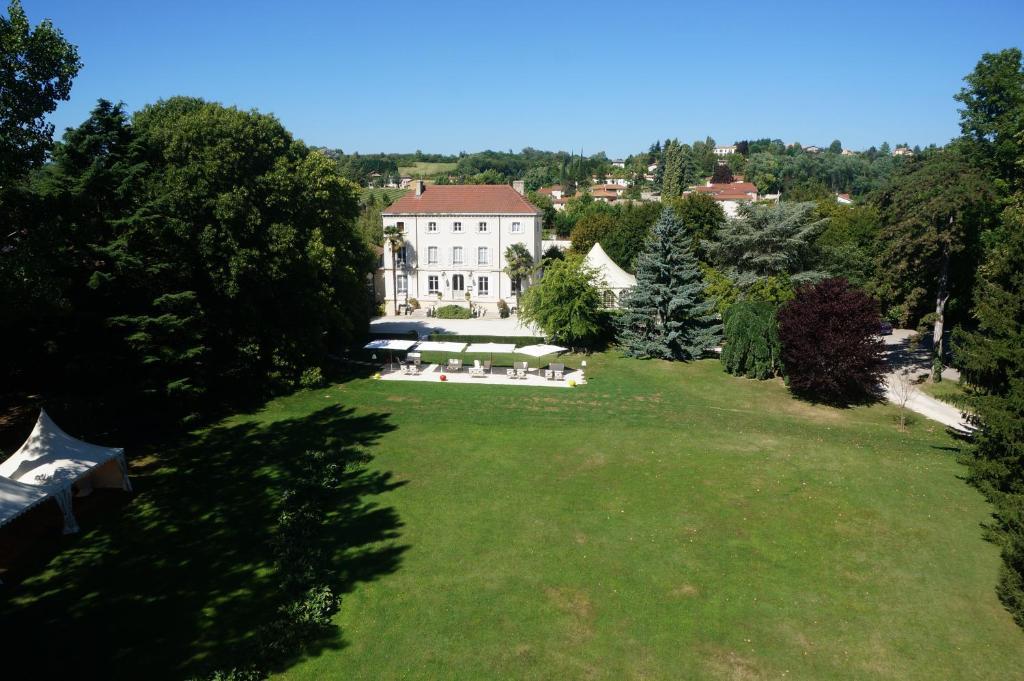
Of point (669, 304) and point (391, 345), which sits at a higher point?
point (669, 304)

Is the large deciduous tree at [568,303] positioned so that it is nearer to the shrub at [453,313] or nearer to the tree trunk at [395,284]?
the shrub at [453,313]

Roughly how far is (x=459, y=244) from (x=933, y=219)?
100 feet

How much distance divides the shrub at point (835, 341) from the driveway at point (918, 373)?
85.9 inches

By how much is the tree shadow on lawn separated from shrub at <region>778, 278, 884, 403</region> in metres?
18.1

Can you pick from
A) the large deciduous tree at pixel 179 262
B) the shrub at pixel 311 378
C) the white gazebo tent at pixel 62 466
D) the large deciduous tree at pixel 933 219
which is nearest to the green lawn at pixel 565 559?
the white gazebo tent at pixel 62 466

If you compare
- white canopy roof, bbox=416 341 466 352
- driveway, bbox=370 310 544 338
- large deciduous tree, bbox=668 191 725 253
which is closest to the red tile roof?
driveway, bbox=370 310 544 338

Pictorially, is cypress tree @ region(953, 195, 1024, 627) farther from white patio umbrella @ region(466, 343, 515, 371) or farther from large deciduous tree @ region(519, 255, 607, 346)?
white patio umbrella @ region(466, 343, 515, 371)

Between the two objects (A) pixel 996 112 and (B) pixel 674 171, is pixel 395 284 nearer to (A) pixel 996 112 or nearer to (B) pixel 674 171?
(A) pixel 996 112

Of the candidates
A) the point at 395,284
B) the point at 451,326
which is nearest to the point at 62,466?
the point at 451,326

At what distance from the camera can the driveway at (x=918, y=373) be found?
24420 mm

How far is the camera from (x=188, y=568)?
13680 millimetres

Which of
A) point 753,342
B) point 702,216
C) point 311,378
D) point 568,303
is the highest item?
point 702,216

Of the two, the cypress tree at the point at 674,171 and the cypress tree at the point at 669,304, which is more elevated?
the cypress tree at the point at 674,171

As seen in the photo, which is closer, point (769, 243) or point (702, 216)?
point (769, 243)
